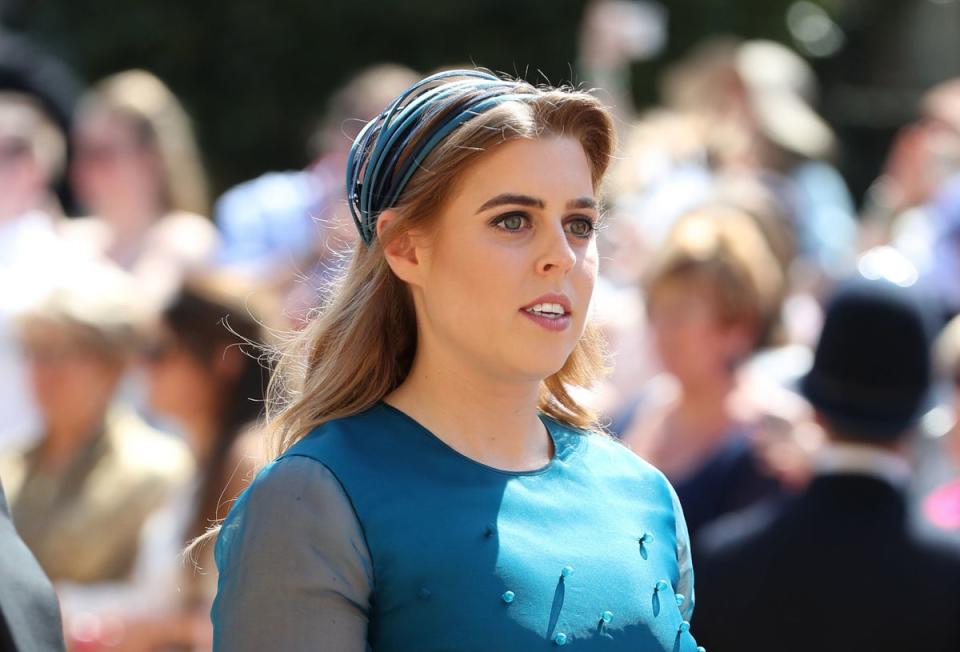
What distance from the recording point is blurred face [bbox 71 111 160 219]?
275 inches

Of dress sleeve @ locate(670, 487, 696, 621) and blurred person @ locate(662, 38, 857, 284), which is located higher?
dress sleeve @ locate(670, 487, 696, 621)

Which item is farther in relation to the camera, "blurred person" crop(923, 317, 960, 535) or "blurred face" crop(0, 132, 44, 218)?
"blurred face" crop(0, 132, 44, 218)

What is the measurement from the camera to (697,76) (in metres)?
8.38

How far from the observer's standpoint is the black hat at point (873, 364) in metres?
3.60

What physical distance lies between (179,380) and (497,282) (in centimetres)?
248

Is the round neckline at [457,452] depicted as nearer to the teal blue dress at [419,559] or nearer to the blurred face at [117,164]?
the teal blue dress at [419,559]

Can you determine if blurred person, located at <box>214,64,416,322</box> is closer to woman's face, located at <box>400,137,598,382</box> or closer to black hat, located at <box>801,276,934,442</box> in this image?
black hat, located at <box>801,276,934,442</box>

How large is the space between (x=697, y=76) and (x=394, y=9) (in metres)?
5.43

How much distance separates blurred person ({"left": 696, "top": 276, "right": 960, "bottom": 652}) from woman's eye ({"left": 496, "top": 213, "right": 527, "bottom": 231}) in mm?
1439

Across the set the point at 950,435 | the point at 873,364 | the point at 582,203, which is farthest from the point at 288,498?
the point at 950,435

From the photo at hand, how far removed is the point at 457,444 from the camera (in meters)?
2.49

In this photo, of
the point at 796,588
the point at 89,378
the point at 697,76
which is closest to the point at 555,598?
the point at 796,588

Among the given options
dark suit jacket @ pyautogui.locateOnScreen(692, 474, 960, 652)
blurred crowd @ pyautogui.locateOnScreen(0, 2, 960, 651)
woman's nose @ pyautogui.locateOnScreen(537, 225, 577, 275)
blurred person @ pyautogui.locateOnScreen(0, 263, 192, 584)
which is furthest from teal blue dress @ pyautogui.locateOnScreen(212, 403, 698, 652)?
blurred person @ pyautogui.locateOnScreen(0, 263, 192, 584)

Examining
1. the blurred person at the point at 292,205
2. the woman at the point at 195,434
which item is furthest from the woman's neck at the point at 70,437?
the blurred person at the point at 292,205
